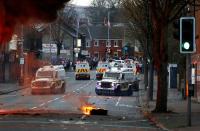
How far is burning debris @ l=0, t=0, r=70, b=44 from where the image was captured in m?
20.2

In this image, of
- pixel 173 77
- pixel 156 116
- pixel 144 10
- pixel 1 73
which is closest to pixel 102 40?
pixel 1 73

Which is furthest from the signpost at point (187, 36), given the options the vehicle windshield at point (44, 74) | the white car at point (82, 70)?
the white car at point (82, 70)

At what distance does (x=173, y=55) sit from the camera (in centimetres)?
6000

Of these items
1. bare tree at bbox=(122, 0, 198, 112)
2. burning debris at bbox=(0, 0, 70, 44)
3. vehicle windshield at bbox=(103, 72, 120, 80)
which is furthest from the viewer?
vehicle windshield at bbox=(103, 72, 120, 80)

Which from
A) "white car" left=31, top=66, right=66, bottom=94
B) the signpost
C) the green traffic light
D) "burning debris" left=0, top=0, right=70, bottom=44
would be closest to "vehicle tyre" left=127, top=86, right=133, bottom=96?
"white car" left=31, top=66, right=66, bottom=94

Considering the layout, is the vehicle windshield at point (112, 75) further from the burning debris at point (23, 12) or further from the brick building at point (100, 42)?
the brick building at point (100, 42)

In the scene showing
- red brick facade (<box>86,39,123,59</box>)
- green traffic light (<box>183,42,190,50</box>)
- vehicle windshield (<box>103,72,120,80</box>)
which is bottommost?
vehicle windshield (<box>103,72,120,80</box>)

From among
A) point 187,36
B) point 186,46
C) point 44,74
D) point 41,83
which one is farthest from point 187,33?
point 44,74

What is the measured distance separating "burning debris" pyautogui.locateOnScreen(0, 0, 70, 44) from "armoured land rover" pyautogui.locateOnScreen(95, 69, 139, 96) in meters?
31.2

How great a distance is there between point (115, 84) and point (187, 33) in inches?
1128

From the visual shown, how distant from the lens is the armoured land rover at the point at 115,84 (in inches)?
2088

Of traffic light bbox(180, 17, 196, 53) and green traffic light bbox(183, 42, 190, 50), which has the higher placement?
traffic light bbox(180, 17, 196, 53)

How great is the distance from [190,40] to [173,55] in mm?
35534

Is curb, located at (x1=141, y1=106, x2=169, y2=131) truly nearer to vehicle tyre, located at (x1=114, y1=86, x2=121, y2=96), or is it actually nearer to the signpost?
the signpost
